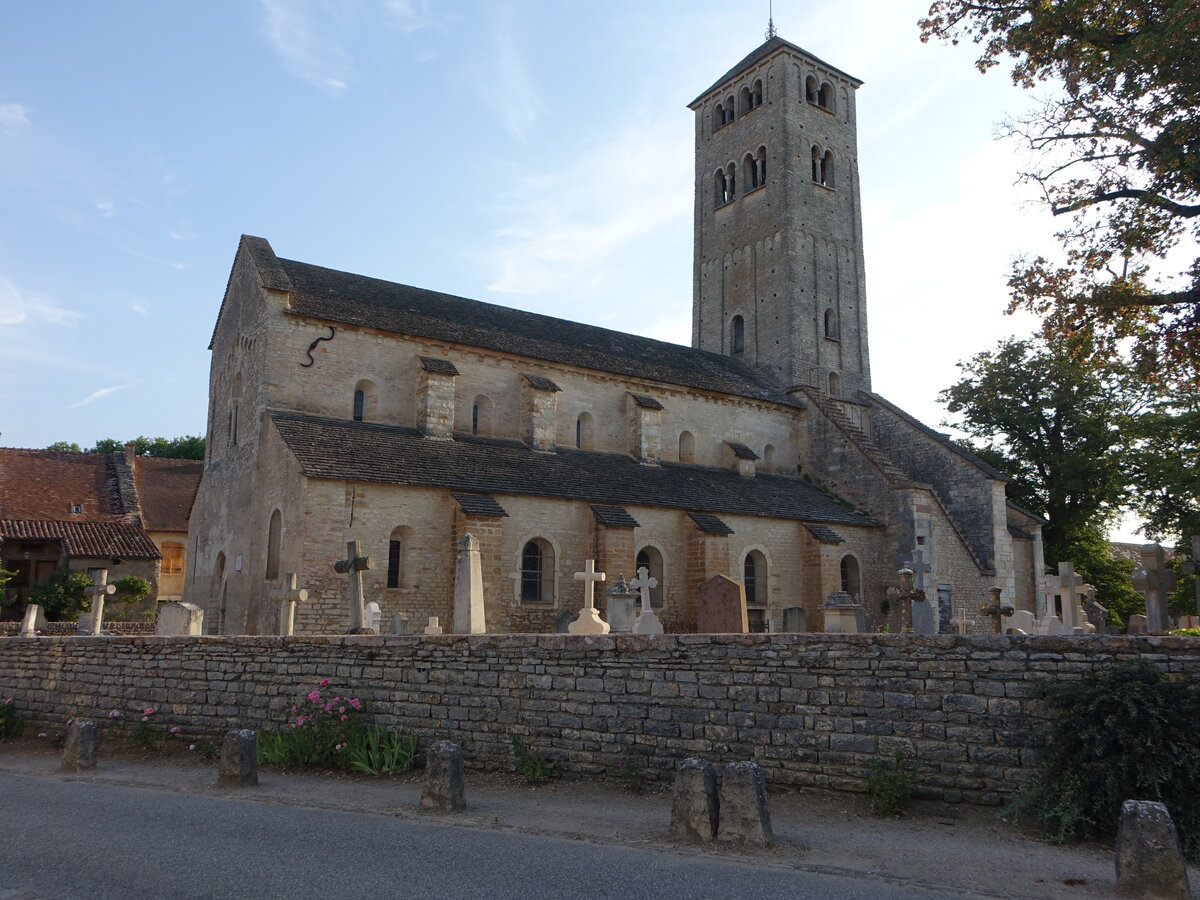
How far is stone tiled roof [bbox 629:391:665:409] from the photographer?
28125 mm

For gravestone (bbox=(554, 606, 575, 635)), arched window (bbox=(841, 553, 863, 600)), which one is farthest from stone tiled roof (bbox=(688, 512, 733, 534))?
arched window (bbox=(841, 553, 863, 600))

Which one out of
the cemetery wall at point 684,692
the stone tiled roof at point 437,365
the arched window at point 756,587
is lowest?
the cemetery wall at point 684,692

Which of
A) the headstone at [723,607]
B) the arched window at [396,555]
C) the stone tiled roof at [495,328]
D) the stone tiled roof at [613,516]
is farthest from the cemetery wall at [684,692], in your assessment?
the stone tiled roof at [495,328]

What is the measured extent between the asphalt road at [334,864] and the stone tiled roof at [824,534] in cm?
2046

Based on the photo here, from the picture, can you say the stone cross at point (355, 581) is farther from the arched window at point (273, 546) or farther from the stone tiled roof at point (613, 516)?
the stone tiled roof at point (613, 516)

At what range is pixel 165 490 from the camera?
3816 centimetres

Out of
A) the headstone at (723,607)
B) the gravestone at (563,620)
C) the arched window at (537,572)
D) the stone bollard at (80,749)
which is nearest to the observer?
the stone bollard at (80,749)

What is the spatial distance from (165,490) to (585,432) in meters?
21.4

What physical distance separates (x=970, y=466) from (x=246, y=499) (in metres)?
23.9

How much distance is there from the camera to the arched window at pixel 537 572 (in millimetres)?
22484

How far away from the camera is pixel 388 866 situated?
692cm

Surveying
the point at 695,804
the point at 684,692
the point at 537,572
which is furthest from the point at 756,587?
the point at 695,804

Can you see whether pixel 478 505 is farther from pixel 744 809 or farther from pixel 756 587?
pixel 744 809

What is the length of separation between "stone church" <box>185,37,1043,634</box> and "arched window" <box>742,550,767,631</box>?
93 mm
